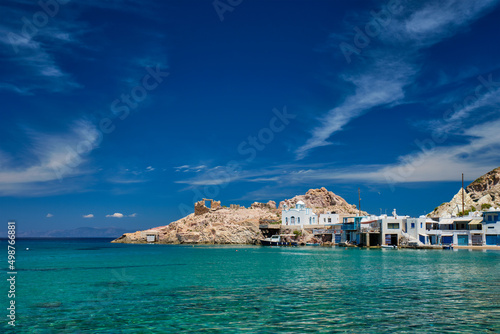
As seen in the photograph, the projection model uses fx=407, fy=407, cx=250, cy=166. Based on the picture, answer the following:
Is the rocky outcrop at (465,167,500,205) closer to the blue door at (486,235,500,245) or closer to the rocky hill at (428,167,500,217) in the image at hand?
the rocky hill at (428,167,500,217)

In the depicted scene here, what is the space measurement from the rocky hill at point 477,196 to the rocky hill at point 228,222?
39077 mm

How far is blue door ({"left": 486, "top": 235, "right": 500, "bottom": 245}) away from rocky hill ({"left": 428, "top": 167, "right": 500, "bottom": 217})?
31.1m

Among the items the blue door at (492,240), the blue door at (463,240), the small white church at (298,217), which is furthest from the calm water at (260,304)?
the small white church at (298,217)

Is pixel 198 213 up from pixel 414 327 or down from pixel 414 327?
up

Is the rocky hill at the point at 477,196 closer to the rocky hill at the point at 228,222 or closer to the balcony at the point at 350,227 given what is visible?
the balcony at the point at 350,227

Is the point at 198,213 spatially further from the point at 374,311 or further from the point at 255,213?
the point at 374,311

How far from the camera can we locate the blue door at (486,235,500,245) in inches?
3942

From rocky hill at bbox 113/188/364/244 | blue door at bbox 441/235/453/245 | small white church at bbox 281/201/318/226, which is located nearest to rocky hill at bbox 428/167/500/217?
blue door at bbox 441/235/453/245

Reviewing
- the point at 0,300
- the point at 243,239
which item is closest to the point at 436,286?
the point at 0,300

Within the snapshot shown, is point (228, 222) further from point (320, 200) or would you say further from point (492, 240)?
point (492, 240)

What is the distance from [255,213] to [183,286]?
136m

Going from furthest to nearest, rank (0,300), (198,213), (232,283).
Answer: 1. (198,213)
2. (232,283)
3. (0,300)

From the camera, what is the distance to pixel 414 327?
20250 mm

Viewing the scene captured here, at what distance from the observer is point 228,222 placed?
15938 centimetres
